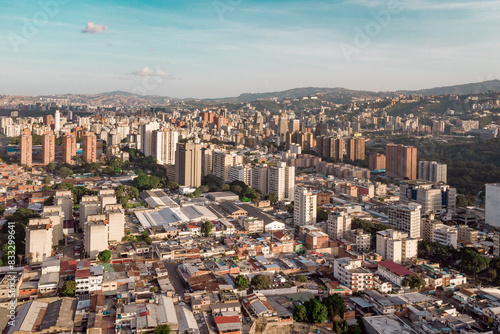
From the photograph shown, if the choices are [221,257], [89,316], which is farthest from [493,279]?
[89,316]

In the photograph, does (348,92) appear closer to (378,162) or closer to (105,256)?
(378,162)

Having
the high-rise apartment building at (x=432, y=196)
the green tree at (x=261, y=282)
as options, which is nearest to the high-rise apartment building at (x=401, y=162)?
the high-rise apartment building at (x=432, y=196)

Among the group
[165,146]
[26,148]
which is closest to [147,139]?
[165,146]

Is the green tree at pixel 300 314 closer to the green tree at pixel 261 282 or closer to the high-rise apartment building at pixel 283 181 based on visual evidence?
the green tree at pixel 261 282

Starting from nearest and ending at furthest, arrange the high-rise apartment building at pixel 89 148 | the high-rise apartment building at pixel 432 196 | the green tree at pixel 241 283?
the green tree at pixel 241 283 → the high-rise apartment building at pixel 432 196 → the high-rise apartment building at pixel 89 148

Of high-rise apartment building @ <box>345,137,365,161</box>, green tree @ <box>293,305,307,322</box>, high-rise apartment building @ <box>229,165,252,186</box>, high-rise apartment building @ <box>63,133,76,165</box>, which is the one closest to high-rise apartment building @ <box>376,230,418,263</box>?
green tree @ <box>293,305,307,322</box>

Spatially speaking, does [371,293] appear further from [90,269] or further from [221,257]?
[90,269]
